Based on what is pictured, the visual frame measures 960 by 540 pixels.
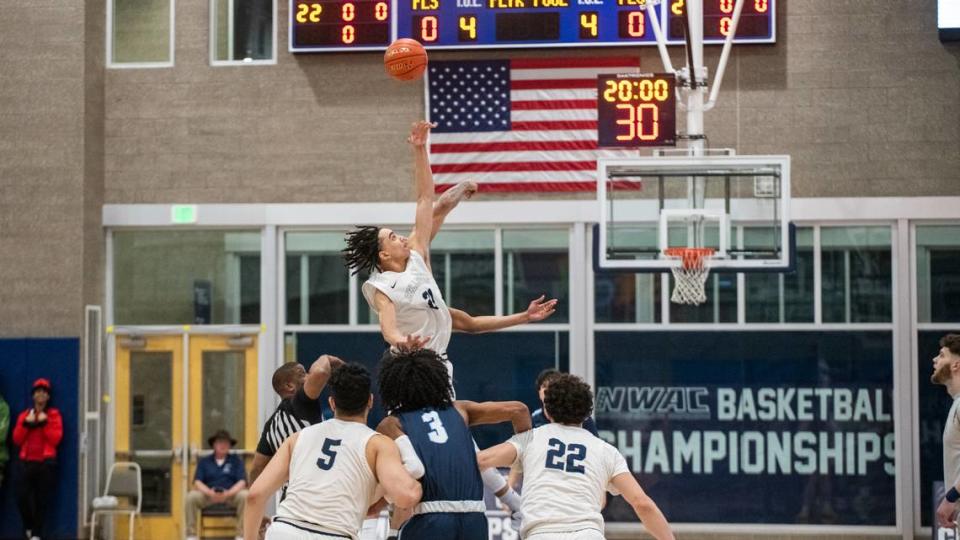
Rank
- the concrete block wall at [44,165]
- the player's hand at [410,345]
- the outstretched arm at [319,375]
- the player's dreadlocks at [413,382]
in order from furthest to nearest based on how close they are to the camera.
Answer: the concrete block wall at [44,165], the outstretched arm at [319,375], the player's hand at [410,345], the player's dreadlocks at [413,382]

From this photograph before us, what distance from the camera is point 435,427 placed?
274 inches

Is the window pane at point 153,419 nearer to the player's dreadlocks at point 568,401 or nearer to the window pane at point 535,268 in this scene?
the window pane at point 535,268

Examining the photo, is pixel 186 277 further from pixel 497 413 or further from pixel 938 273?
pixel 497 413

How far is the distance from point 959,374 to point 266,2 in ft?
29.8

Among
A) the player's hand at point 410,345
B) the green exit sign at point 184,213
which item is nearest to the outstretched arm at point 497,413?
the player's hand at point 410,345

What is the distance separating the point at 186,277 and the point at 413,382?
9.47m

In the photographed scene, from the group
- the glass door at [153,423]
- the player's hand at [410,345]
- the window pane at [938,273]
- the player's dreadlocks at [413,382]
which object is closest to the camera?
the player's dreadlocks at [413,382]

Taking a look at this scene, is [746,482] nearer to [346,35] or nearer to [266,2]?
[346,35]

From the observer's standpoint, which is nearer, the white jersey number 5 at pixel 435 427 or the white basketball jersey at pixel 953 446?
the white jersey number 5 at pixel 435 427

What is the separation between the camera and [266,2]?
52.5 feet

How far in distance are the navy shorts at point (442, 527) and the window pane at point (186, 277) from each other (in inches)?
366

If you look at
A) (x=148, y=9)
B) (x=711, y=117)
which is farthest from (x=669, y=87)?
(x=148, y=9)

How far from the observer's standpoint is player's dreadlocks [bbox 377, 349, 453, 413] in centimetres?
704

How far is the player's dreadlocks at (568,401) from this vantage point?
23.4ft
